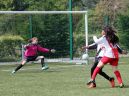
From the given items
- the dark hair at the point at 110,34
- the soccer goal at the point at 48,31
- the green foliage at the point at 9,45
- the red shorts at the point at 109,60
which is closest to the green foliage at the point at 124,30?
the soccer goal at the point at 48,31

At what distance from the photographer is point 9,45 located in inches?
1189

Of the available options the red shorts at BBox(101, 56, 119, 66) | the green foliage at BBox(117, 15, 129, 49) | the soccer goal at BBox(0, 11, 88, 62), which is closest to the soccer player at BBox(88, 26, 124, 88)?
the red shorts at BBox(101, 56, 119, 66)

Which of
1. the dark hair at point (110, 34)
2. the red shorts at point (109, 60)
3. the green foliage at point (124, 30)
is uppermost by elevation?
the dark hair at point (110, 34)

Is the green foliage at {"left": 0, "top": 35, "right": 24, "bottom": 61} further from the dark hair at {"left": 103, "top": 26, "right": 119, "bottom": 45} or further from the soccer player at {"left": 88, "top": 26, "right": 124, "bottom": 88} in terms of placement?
the dark hair at {"left": 103, "top": 26, "right": 119, "bottom": 45}

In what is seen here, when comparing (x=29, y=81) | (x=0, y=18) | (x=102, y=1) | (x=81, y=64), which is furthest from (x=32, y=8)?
(x=29, y=81)

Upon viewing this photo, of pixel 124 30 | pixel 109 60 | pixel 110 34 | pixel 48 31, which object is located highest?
pixel 110 34

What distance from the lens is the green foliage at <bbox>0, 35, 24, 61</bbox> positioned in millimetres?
28773

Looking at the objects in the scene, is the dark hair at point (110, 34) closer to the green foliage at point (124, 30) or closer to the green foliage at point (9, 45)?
the green foliage at point (9, 45)

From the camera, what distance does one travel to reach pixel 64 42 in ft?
100

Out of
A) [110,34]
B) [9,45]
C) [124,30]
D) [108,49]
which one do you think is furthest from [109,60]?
[124,30]

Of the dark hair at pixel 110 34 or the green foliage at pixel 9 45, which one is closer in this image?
the dark hair at pixel 110 34

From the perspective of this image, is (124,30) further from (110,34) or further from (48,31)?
(110,34)

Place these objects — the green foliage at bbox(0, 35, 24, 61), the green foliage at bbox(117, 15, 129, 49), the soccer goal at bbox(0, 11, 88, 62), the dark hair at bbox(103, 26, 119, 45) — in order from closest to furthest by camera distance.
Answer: the dark hair at bbox(103, 26, 119, 45) < the green foliage at bbox(0, 35, 24, 61) < the soccer goal at bbox(0, 11, 88, 62) < the green foliage at bbox(117, 15, 129, 49)

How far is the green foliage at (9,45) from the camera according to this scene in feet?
94.4
